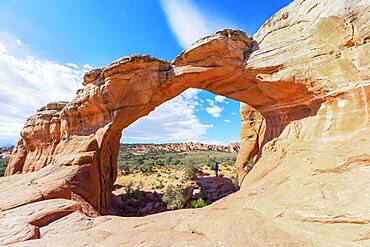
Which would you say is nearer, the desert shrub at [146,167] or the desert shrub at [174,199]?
the desert shrub at [174,199]

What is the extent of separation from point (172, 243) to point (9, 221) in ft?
20.8

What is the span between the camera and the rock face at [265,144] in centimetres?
578

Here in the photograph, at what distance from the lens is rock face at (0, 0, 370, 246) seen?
5.78 meters

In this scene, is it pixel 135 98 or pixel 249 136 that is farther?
pixel 249 136

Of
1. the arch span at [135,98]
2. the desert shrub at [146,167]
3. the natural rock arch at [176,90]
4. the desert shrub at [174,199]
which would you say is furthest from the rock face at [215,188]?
the desert shrub at [146,167]

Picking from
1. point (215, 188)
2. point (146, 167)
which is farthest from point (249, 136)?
point (146, 167)

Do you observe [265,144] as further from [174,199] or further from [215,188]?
[215,188]

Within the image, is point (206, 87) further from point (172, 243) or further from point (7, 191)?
point (7, 191)

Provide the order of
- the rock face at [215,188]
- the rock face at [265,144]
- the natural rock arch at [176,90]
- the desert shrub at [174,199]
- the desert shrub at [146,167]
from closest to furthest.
→ 1. the rock face at [265,144]
2. the natural rock arch at [176,90]
3. the desert shrub at [174,199]
4. the rock face at [215,188]
5. the desert shrub at [146,167]

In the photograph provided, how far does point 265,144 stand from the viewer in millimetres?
12984

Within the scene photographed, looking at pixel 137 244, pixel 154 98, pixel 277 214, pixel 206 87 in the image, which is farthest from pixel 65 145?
pixel 277 214

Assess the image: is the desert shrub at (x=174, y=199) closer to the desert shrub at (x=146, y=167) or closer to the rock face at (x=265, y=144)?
the rock face at (x=265, y=144)

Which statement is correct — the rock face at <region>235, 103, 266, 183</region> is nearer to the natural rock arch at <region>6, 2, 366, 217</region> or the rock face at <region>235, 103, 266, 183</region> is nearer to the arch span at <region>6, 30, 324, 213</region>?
the natural rock arch at <region>6, 2, 366, 217</region>

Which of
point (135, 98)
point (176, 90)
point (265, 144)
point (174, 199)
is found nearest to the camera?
point (265, 144)
